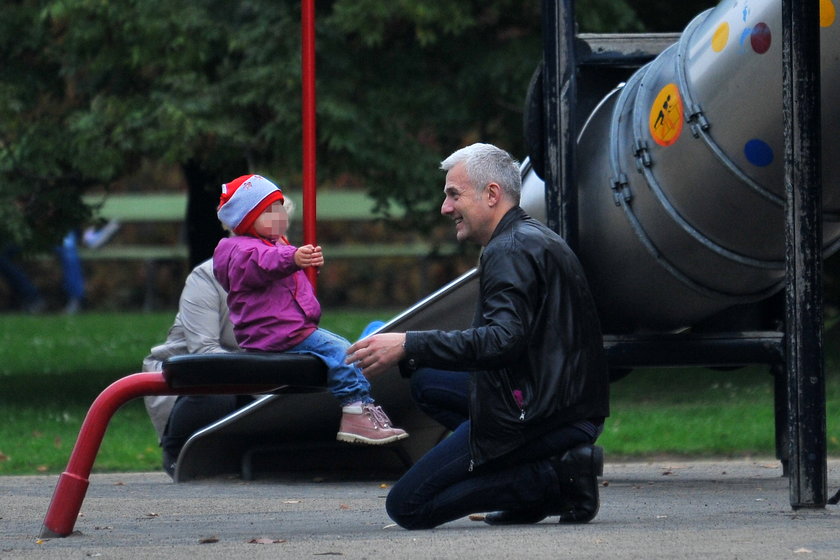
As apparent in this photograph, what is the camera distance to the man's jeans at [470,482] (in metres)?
6.03

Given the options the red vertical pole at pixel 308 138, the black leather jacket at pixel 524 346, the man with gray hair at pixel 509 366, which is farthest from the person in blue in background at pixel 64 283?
the black leather jacket at pixel 524 346

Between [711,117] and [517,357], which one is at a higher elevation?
[711,117]

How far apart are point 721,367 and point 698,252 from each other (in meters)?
0.94

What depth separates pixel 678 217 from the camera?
7.45 m

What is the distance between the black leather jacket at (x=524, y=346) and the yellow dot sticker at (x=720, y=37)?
5.36 feet

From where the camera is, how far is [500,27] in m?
13.6

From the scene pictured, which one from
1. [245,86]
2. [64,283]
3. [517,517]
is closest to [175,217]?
[64,283]

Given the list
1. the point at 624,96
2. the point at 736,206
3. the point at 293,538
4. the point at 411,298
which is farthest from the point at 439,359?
the point at 411,298

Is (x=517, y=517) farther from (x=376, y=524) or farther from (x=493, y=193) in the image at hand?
(x=493, y=193)

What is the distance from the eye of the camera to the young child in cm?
704

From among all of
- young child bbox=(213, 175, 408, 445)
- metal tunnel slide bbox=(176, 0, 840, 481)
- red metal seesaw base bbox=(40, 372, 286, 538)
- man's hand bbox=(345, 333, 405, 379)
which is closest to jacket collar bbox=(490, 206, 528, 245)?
man's hand bbox=(345, 333, 405, 379)

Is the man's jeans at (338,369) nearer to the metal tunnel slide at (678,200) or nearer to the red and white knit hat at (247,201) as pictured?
the red and white knit hat at (247,201)

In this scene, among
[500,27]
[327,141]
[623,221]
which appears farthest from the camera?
[500,27]

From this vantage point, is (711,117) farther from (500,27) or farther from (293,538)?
(500,27)
